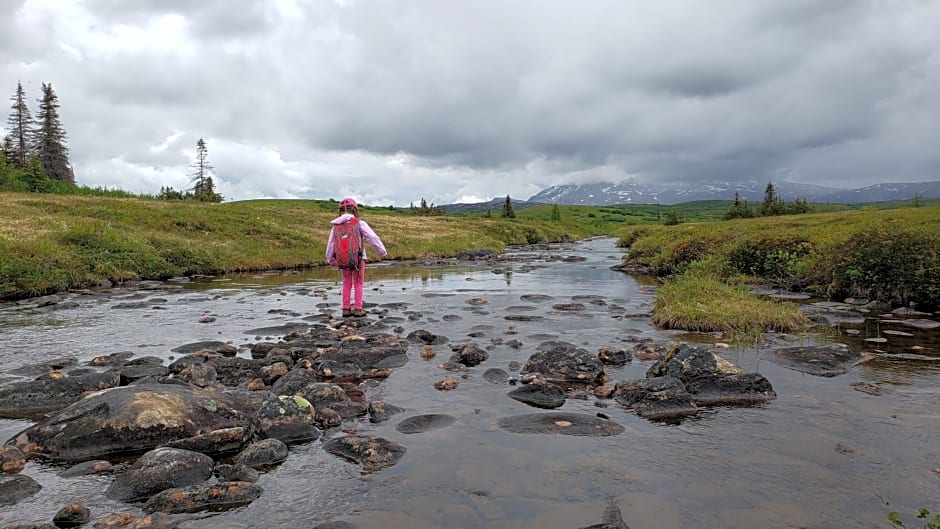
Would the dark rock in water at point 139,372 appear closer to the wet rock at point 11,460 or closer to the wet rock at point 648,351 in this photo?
the wet rock at point 11,460

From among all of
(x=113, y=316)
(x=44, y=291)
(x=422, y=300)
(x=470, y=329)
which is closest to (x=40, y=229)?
(x=44, y=291)

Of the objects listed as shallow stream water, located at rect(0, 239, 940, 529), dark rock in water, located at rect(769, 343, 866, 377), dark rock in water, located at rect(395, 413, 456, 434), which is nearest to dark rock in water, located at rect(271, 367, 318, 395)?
shallow stream water, located at rect(0, 239, 940, 529)

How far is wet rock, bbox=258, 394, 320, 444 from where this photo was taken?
832 centimetres

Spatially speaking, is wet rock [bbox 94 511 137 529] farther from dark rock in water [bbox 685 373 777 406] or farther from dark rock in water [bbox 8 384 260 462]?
dark rock in water [bbox 685 373 777 406]

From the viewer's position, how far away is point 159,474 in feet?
22.0

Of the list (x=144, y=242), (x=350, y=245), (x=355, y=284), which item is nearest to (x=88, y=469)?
(x=350, y=245)

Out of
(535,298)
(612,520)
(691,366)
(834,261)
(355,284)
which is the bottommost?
(612,520)

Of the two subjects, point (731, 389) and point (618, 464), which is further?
point (731, 389)

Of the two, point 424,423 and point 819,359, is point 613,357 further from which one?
point 424,423

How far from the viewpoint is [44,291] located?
24703mm

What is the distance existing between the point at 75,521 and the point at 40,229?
34110 millimetres

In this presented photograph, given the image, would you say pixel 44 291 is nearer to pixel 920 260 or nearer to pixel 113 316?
pixel 113 316

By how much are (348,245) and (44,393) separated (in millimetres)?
10053

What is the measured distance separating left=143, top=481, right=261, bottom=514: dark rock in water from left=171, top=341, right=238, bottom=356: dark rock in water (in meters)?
7.45
